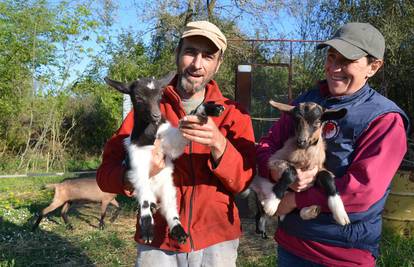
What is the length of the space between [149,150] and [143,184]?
0.22 metres

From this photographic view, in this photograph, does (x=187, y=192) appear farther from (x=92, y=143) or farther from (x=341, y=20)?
(x=92, y=143)

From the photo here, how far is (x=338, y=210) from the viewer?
7.45ft

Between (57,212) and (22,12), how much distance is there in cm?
696

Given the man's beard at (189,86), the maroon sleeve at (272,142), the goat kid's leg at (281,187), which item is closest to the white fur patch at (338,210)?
the goat kid's leg at (281,187)

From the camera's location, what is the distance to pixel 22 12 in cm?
1284

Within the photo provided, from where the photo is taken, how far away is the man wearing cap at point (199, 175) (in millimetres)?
2572

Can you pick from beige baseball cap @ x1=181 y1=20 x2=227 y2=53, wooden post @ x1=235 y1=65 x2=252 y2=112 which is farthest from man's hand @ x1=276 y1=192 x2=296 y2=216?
wooden post @ x1=235 y1=65 x2=252 y2=112

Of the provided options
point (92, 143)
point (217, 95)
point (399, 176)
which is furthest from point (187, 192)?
point (92, 143)

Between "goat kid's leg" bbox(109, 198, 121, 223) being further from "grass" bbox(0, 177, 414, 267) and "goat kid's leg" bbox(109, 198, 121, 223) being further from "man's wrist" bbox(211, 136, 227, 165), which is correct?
"man's wrist" bbox(211, 136, 227, 165)

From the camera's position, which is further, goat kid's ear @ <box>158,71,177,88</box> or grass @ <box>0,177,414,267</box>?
grass @ <box>0,177,414,267</box>

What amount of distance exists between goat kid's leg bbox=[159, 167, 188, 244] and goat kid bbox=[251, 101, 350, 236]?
1.91 ft

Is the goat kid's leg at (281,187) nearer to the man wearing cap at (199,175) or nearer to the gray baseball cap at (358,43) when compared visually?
the man wearing cap at (199,175)

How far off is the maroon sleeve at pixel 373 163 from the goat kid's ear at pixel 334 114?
0.54 feet

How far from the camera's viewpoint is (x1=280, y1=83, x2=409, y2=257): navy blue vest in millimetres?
Result: 2352
